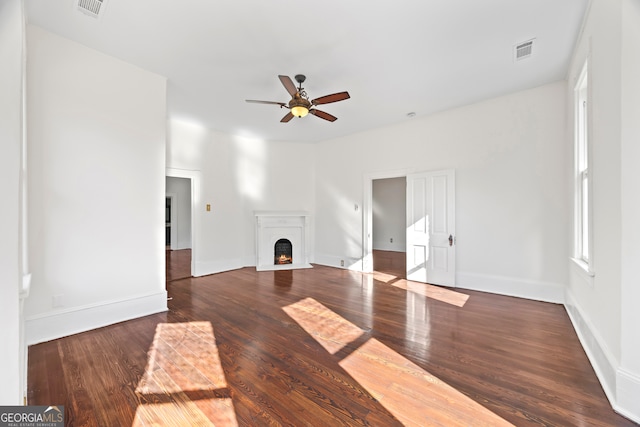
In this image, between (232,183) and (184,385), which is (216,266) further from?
(184,385)

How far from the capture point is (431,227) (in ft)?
16.5

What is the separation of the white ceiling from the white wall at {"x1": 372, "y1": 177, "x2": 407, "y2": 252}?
510 centimetres

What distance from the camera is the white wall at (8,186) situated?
1.06 metres

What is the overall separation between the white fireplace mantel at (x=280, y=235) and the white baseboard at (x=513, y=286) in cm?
341

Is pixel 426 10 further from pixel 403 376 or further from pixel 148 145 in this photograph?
pixel 148 145

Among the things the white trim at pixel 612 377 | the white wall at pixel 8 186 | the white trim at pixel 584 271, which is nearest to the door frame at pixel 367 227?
the white trim at pixel 584 271

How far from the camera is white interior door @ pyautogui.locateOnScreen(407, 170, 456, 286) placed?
480 cm

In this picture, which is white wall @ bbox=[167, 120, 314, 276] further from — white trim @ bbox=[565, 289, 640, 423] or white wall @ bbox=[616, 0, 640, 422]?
white wall @ bbox=[616, 0, 640, 422]

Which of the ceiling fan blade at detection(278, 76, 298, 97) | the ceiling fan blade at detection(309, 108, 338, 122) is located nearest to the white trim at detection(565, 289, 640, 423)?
the ceiling fan blade at detection(309, 108, 338, 122)

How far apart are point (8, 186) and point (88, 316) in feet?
8.52

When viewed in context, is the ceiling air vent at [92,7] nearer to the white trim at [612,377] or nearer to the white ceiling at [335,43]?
the white ceiling at [335,43]

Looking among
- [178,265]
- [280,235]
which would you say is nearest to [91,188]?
[280,235]

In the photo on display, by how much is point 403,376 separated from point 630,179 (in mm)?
2051

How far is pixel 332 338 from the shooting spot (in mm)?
2832
